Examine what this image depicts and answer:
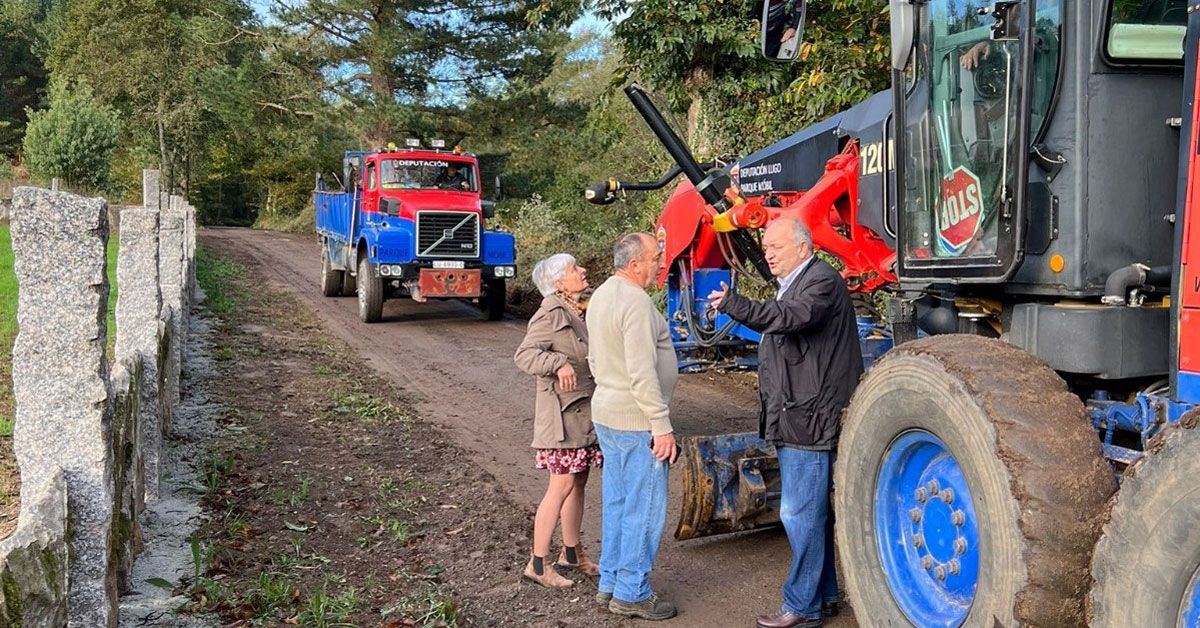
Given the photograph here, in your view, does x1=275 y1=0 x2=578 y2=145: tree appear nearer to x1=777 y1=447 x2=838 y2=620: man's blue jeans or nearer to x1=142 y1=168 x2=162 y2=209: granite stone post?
x1=142 y1=168 x2=162 y2=209: granite stone post

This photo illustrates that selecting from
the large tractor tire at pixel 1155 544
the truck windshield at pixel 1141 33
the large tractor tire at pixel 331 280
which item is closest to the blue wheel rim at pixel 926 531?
the large tractor tire at pixel 1155 544

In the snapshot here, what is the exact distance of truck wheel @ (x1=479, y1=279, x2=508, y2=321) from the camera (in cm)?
1521

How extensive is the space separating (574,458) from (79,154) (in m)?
33.5

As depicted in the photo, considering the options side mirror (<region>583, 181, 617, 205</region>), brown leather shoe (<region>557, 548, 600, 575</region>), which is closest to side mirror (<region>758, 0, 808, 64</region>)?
brown leather shoe (<region>557, 548, 600, 575</region>)

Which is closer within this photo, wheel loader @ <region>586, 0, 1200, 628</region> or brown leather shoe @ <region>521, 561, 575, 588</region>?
wheel loader @ <region>586, 0, 1200, 628</region>

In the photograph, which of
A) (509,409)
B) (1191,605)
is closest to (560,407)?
(1191,605)

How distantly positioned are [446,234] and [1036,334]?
1173 cm

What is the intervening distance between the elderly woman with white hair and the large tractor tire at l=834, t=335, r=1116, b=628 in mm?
1369

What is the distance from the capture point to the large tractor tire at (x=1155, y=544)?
2.56m

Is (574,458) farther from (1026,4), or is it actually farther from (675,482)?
(1026,4)

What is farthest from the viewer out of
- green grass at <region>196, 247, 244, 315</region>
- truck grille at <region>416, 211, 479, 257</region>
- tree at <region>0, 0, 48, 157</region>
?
tree at <region>0, 0, 48, 157</region>

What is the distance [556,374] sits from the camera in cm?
492

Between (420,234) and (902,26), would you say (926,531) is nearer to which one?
(902,26)

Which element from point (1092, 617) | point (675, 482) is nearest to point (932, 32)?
point (1092, 617)
